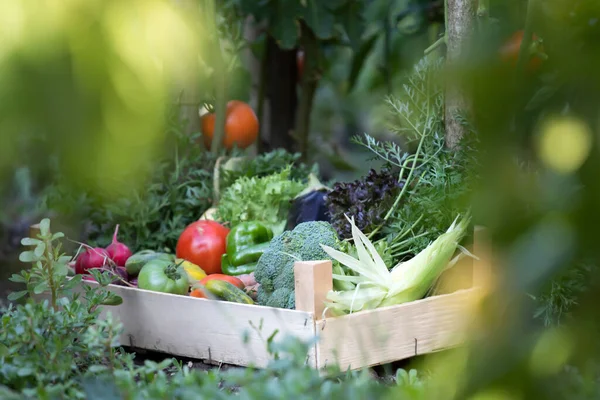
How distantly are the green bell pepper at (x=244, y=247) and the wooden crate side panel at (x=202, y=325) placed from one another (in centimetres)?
39

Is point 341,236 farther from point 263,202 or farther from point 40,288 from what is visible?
point 40,288

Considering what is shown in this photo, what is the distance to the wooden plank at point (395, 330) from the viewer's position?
1.81m

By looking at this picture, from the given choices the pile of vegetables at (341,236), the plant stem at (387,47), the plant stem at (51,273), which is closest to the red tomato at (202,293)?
the pile of vegetables at (341,236)

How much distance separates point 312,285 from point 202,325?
15.9 inches

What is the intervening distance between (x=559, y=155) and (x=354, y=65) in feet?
14.0

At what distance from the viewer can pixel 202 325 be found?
6.67 feet

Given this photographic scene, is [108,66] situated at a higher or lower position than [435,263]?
higher

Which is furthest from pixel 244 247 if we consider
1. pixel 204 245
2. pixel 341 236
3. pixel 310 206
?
pixel 341 236

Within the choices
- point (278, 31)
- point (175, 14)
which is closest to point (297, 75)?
point (278, 31)

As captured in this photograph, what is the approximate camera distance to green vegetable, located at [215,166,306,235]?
2670 mm

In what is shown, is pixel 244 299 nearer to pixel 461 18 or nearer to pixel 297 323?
pixel 297 323

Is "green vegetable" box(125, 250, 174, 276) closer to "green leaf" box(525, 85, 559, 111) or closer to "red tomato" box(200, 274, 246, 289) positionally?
"red tomato" box(200, 274, 246, 289)

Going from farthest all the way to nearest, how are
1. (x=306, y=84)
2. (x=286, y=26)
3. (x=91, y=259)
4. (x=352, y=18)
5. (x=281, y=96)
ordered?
(x=281, y=96) < (x=306, y=84) < (x=352, y=18) < (x=286, y=26) < (x=91, y=259)

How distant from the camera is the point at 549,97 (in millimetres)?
246
